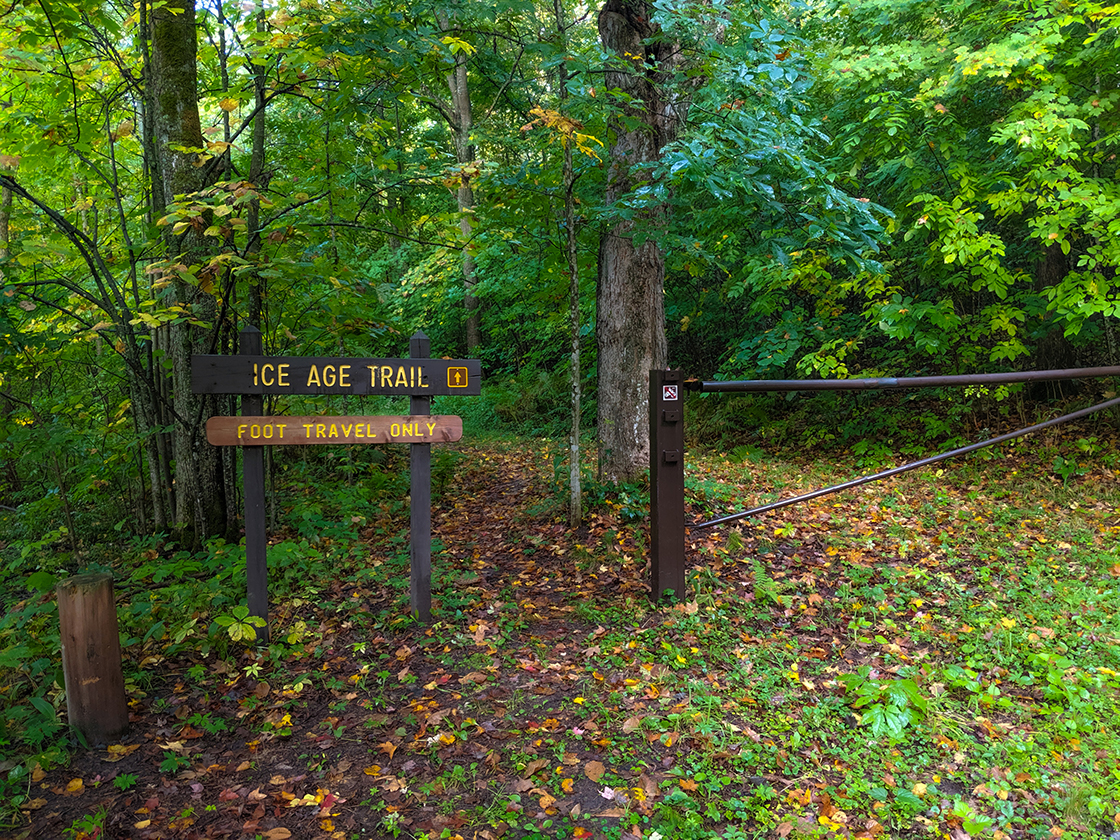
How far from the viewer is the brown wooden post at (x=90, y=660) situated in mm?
2928

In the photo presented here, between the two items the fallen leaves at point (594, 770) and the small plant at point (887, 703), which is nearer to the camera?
the fallen leaves at point (594, 770)

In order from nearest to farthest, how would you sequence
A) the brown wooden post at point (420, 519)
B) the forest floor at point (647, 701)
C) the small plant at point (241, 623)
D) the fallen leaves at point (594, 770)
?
the forest floor at point (647, 701)
the fallen leaves at point (594, 770)
the small plant at point (241, 623)
the brown wooden post at point (420, 519)

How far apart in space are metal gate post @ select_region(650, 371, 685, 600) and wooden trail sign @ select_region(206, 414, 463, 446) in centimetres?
133

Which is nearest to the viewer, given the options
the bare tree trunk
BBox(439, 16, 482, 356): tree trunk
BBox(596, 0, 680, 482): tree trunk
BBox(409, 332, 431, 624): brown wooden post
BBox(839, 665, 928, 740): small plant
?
BBox(839, 665, 928, 740): small plant

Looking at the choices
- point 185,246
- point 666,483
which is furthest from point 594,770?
point 185,246

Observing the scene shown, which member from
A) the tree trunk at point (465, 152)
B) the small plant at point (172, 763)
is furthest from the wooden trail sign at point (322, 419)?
the tree trunk at point (465, 152)

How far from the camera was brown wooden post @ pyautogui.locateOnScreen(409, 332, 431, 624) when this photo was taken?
423 cm

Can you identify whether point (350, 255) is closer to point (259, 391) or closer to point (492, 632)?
point (259, 391)

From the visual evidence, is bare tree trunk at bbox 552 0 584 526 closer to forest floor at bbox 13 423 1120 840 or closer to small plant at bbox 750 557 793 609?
forest floor at bbox 13 423 1120 840

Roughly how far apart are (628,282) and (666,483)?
2.47 m

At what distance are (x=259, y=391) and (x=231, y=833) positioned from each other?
7.43 feet

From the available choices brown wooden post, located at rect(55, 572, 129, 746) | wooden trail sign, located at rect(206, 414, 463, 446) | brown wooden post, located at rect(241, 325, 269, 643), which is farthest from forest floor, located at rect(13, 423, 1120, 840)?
wooden trail sign, located at rect(206, 414, 463, 446)

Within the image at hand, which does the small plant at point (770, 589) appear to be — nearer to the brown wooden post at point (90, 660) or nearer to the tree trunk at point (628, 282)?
the tree trunk at point (628, 282)

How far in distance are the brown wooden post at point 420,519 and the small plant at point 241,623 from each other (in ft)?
3.08
